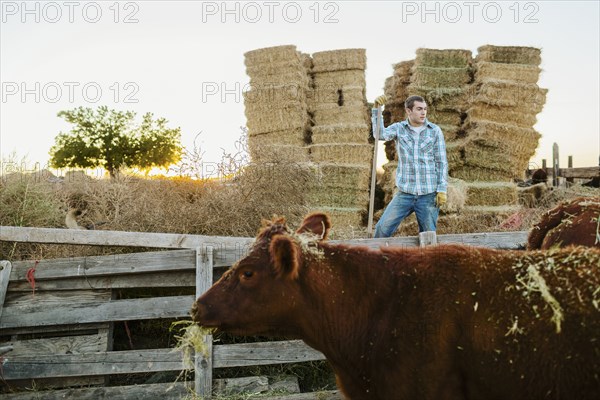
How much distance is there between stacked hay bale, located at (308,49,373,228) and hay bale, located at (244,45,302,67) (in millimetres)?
733

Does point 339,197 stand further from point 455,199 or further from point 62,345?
point 62,345

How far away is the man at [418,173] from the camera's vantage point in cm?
673

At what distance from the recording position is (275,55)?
13.1 m

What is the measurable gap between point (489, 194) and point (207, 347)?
333 inches

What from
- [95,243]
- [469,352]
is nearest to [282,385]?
[95,243]

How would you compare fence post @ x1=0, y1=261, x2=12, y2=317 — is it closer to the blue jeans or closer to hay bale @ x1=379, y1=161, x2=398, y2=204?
the blue jeans

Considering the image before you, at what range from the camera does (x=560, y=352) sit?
2805 millimetres

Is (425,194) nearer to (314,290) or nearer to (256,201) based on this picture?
(256,201)

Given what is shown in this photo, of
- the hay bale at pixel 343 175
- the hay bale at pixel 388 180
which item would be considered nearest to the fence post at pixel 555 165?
the hay bale at pixel 388 180

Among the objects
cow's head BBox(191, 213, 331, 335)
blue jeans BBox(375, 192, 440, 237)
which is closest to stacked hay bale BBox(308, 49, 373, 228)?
blue jeans BBox(375, 192, 440, 237)

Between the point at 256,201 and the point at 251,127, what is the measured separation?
588 cm

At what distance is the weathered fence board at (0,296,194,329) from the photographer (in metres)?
5.82

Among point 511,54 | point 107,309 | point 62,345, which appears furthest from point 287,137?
point 62,345

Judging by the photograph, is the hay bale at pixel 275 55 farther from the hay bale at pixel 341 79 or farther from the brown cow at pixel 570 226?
the brown cow at pixel 570 226
